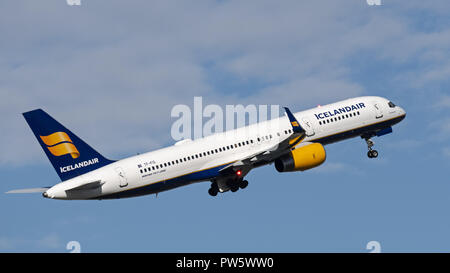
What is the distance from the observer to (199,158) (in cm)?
5353

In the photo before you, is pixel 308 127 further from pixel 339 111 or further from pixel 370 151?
pixel 370 151

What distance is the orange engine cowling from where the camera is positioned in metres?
54.4

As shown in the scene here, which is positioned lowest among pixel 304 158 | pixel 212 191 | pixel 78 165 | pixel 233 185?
pixel 78 165

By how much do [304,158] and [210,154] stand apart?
7.38m

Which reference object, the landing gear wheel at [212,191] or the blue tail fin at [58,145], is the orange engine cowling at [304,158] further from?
the blue tail fin at [58,145]

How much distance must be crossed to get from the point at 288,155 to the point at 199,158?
7.15 metres

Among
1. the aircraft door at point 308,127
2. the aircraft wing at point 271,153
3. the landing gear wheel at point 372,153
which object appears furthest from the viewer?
the landing gear wheel at point 372,153

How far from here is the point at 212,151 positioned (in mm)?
54156

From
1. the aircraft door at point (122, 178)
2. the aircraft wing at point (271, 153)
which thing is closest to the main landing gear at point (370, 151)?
the aircraft wing at point (271, 153)

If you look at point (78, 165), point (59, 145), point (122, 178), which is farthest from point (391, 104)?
point (59, 145)

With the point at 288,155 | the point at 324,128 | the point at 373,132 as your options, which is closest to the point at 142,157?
the point at 288,155

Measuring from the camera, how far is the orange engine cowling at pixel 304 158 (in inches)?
2142

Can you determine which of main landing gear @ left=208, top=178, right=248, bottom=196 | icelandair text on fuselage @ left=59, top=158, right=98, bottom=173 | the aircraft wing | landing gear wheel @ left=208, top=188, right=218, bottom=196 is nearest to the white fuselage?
the aircraft wing

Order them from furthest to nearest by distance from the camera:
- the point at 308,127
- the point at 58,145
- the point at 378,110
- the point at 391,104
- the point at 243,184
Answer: the point at 391,104, the point at 378,110, the point at 308,127, the point at 243,184, the point at 58,145
